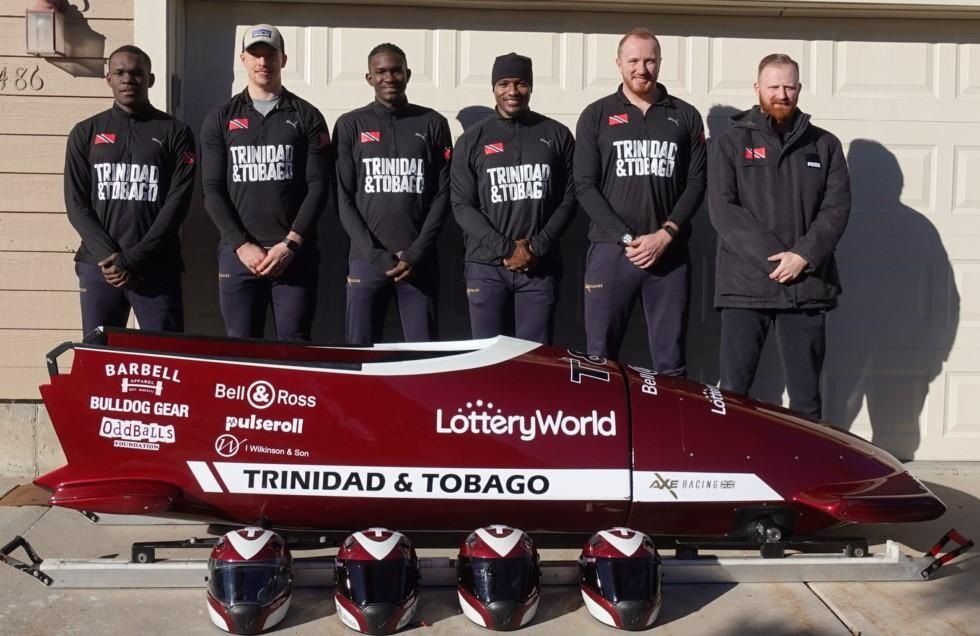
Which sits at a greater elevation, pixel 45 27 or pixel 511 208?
pixel 45 27

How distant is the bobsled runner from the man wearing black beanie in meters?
1.13

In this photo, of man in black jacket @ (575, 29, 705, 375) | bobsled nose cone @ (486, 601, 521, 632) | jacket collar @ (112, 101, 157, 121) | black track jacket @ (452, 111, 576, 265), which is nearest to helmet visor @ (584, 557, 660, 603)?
bobsled nose cone @ (486, 601, 521, 632)

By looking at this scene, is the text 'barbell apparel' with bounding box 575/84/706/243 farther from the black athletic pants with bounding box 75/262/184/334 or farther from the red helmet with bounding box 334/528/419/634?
the red helmet with bounding box 334/528/419/634

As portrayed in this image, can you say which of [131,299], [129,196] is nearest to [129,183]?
[129,196]

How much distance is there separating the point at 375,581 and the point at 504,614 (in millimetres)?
392

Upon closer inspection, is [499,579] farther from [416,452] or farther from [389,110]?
[389,110]

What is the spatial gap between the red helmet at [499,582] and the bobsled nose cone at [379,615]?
9.3 inches

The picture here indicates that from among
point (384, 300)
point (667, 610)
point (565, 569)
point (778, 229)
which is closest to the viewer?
point (667, 610)

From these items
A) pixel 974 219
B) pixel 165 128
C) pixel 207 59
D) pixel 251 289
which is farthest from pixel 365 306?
pixel 974 219

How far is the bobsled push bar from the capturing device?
3434 mm

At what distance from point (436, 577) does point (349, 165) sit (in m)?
2.15

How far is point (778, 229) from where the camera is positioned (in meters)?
Answer: 4.59

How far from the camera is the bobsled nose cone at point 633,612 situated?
3.13 meters

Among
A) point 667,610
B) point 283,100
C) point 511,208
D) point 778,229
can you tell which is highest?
point 283,100
